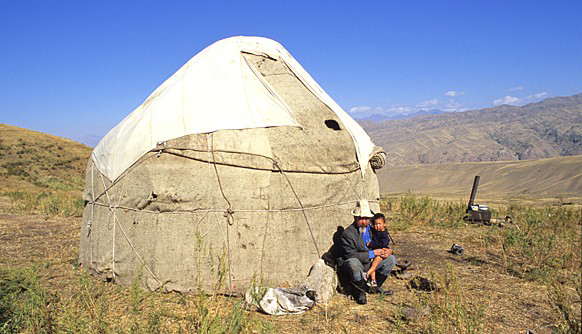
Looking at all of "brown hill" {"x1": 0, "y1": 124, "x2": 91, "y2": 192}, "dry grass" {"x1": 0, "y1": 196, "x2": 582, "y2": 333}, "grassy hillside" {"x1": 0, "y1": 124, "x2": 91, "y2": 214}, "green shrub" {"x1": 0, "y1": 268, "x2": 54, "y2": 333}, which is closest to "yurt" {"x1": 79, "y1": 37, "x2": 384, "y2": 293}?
"dry grass" {"x1": 0, "y1": 196, "x2": 582, "y2": 333}

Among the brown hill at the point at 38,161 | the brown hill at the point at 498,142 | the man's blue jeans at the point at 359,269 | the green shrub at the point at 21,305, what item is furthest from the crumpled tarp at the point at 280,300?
the brown hill at the point at 498,142

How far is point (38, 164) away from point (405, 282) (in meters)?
26.6

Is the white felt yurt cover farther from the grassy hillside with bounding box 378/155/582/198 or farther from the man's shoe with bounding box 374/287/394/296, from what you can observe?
the grassy hillside with bounding box 378/155/582/198

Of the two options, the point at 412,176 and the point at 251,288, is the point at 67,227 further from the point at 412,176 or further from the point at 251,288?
the point at 412,176

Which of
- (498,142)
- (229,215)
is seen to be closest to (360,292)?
(229,215)

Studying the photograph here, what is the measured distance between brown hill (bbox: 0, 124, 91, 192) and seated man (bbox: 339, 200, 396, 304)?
19568 mm

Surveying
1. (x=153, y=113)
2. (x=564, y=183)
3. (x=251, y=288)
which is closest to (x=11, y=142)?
(x=153, y=113)

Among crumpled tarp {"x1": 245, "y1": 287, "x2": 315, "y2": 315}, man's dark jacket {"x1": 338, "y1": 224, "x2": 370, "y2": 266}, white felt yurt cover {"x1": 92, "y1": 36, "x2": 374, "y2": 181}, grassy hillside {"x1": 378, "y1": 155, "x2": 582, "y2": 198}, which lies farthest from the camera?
grassy hillside {"x1": 378, "y1": 155, "x2": 582, "y2": 198}

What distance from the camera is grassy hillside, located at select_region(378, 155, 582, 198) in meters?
41.4

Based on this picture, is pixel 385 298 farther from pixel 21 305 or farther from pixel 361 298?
pixel 21 305

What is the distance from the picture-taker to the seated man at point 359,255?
4984 mm

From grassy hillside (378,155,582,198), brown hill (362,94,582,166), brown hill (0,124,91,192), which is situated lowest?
grassy hillside (378,155,582,198)

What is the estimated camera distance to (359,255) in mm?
5070

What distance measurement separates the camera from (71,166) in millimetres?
27656
